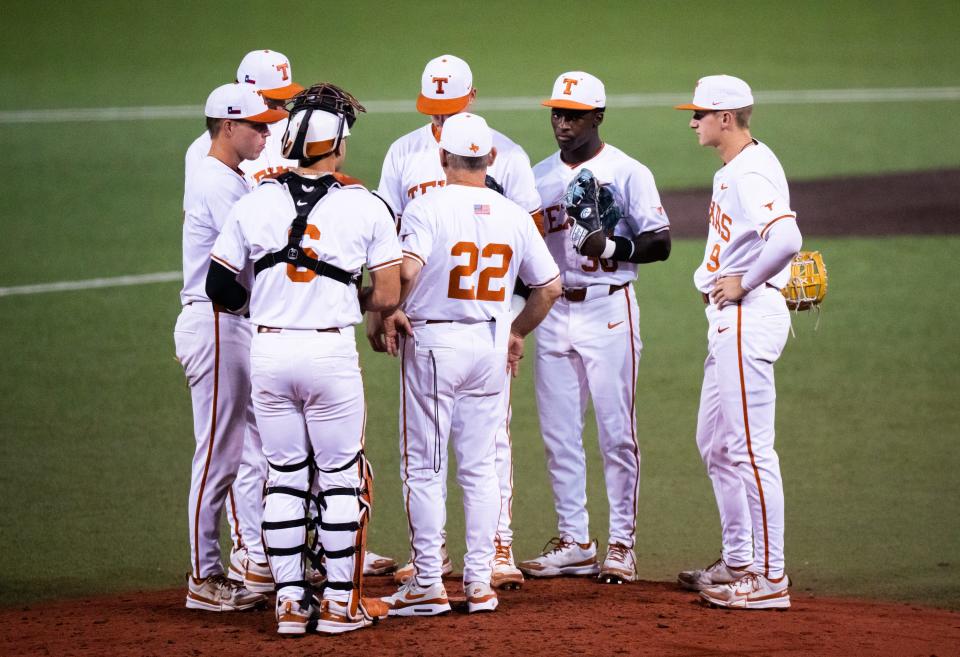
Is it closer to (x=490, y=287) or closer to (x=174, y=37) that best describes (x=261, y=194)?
(x=490, y=287)

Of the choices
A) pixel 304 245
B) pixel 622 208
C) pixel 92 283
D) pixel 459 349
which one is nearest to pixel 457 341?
pixel 459 349

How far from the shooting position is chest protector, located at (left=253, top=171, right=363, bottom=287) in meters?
5.01

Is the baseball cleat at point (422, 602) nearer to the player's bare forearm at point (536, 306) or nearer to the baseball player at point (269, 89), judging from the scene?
the player's bare forearm at point (536, 306)

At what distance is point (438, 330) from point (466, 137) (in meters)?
0.78

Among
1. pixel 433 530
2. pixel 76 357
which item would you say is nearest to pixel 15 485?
pixel 76 357

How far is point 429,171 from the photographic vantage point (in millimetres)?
6156

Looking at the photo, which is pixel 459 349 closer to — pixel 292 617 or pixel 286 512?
pixel 286 512

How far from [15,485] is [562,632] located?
12.6 feet

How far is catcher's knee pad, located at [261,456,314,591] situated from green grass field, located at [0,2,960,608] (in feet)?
5.15

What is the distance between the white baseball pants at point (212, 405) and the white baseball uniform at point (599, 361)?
5.05 ft

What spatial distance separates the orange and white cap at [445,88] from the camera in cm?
598

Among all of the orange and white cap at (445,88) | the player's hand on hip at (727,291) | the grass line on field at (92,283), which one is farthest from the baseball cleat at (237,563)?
the grass line on field at (92,283)

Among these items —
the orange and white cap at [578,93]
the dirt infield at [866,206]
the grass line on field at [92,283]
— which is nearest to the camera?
the orange and white cap at [578,93]

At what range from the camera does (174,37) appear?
21766mm
